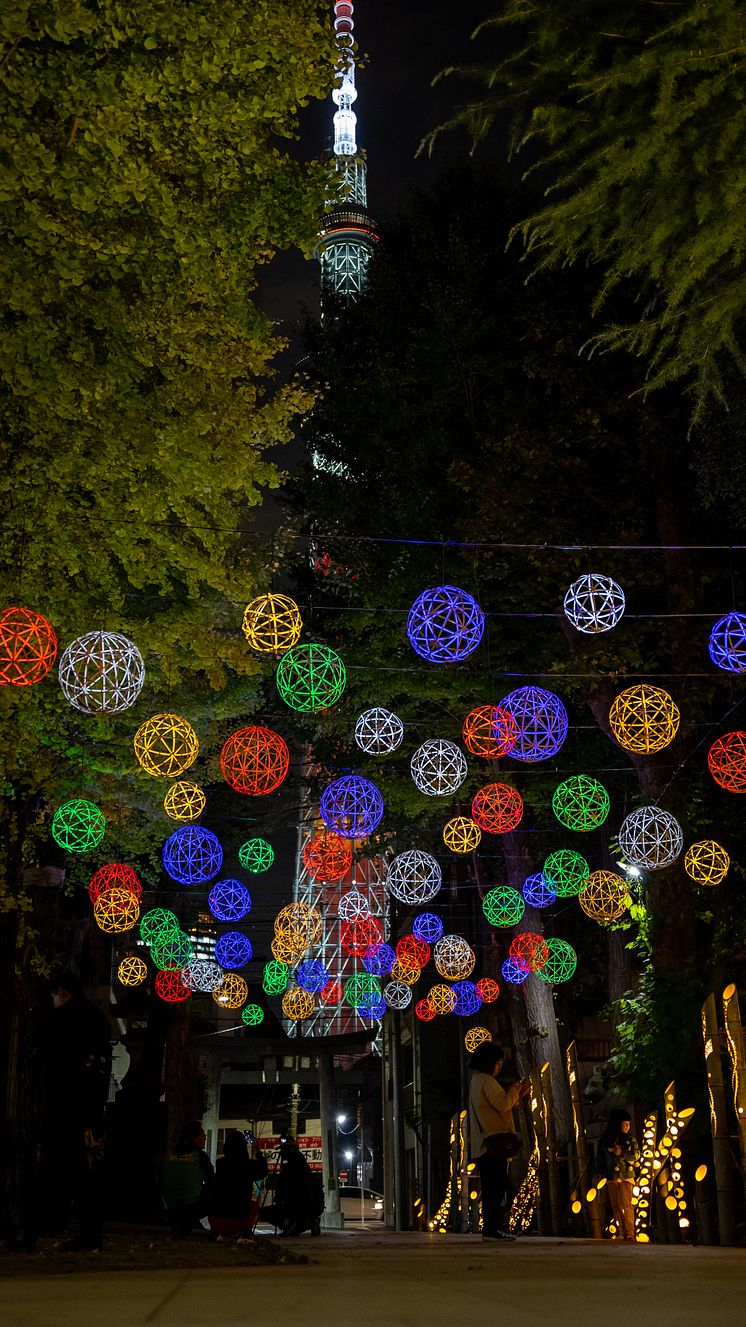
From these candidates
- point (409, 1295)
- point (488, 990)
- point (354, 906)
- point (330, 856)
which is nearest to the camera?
point (409, 1295)

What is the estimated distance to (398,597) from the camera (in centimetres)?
1917

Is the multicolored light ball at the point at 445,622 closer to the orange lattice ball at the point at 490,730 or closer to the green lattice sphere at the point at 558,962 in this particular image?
the orange lattice ball at the point at 490,730

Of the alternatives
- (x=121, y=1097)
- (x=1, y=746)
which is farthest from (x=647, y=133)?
(x=121, y=1097)

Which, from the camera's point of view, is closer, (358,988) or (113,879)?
(113,879)

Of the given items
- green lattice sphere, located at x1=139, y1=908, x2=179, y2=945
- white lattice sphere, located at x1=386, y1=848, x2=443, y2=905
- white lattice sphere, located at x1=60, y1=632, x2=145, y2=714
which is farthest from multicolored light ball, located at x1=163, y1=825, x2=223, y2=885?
white lattice sphere, located at x1=60, y1=632, x2=145, y2=714

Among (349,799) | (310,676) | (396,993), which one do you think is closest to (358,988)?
(396,993)

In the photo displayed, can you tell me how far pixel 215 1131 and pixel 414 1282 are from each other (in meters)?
35.4

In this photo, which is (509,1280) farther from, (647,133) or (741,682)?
(741,682)

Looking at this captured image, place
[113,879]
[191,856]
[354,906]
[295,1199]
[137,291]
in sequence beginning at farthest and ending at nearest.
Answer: [354,906] < [113,879] < [295,1199] < [191,856] < [137,291]

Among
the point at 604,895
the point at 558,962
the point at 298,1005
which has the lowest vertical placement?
the point at 298,1005

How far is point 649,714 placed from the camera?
470 inches

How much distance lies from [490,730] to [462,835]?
296 cm

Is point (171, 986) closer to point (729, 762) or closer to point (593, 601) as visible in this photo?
point (729, 762)

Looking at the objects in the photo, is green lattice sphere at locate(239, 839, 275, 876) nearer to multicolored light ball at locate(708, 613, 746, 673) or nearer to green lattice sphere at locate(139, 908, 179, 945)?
green lattice sphere at locate(139, 908, 179, 945)
